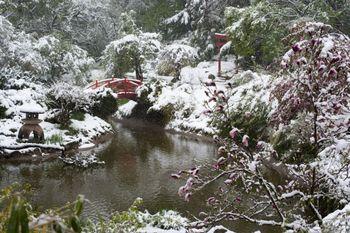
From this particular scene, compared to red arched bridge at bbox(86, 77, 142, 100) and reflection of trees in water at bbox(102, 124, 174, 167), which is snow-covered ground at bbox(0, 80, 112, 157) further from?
red arched bridge at bbox(86, 77, 142, 100)

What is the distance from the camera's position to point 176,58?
2212 cm

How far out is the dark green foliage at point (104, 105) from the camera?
19672mm

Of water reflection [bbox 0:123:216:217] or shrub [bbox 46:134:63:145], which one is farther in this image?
shrub [bbox 46:134:63:145]

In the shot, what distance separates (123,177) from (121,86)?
11.6 metres

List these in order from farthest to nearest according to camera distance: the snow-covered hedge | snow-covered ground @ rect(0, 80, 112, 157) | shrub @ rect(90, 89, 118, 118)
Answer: shrub @ rect(90, 89, 118, 118) < the snow-covered hedge < snow-covered ground @ rect(0, 80, 112, 157)

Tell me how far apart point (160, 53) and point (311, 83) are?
19.8 m

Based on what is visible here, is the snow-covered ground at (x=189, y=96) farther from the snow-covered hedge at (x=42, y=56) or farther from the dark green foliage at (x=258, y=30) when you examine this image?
the snow-covered hedge at (x=42, y=56)

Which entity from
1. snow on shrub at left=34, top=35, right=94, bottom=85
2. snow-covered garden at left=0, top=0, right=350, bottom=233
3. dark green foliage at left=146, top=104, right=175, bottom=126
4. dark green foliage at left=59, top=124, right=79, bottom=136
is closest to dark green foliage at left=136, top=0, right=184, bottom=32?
snow-covered garden at left=0, top=0, right=350, bottom=233

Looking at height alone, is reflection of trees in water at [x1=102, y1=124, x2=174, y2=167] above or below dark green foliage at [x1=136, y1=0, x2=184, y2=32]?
below

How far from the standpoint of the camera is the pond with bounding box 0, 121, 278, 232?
855 cm

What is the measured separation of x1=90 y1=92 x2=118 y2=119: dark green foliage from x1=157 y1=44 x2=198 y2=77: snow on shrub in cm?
355

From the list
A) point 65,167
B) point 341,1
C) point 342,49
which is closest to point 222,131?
point 65,167

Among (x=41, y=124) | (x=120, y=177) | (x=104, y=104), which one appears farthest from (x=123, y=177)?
(x=104, y=104)

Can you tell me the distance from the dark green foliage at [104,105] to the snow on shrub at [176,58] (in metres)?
3.55
